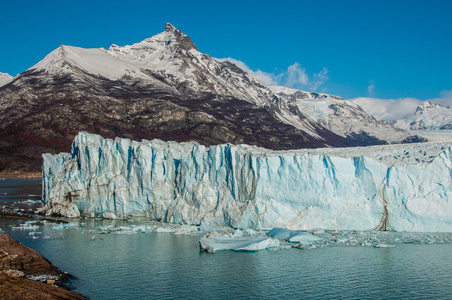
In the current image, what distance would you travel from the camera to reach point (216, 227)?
27125mm

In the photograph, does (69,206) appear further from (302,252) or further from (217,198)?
(302,252)

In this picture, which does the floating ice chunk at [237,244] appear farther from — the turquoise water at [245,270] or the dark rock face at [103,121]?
the dark rock face at [103,121]

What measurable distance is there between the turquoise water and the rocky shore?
3.24 ft

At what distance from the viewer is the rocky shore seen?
44.3ft

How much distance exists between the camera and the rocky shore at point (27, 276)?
44.3 ft

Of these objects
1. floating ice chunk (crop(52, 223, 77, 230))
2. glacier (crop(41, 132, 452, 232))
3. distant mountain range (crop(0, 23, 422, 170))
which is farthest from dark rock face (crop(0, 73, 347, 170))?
glacier (crop(41, 132, 452, 232))

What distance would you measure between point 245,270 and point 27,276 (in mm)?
8830

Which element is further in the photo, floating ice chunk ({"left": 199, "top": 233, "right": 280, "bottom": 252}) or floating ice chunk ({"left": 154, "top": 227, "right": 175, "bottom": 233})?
floating ice chunk ({"left": 154, "top": 227, "right": 175, "bottom": 233})

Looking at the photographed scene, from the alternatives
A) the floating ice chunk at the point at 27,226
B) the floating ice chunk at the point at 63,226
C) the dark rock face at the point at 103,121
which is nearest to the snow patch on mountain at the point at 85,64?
the dark rock face at the point at 103,121

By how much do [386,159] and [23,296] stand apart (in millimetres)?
22341

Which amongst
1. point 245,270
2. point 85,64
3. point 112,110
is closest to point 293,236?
point 245,270

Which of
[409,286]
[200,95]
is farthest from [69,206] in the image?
[200,95]

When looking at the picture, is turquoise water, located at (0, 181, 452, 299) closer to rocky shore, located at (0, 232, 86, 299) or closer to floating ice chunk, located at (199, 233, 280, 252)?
floating ice chunk, located at (199, 233, 280, 252)

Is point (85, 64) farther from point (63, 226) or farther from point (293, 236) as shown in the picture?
point (293, 236)
